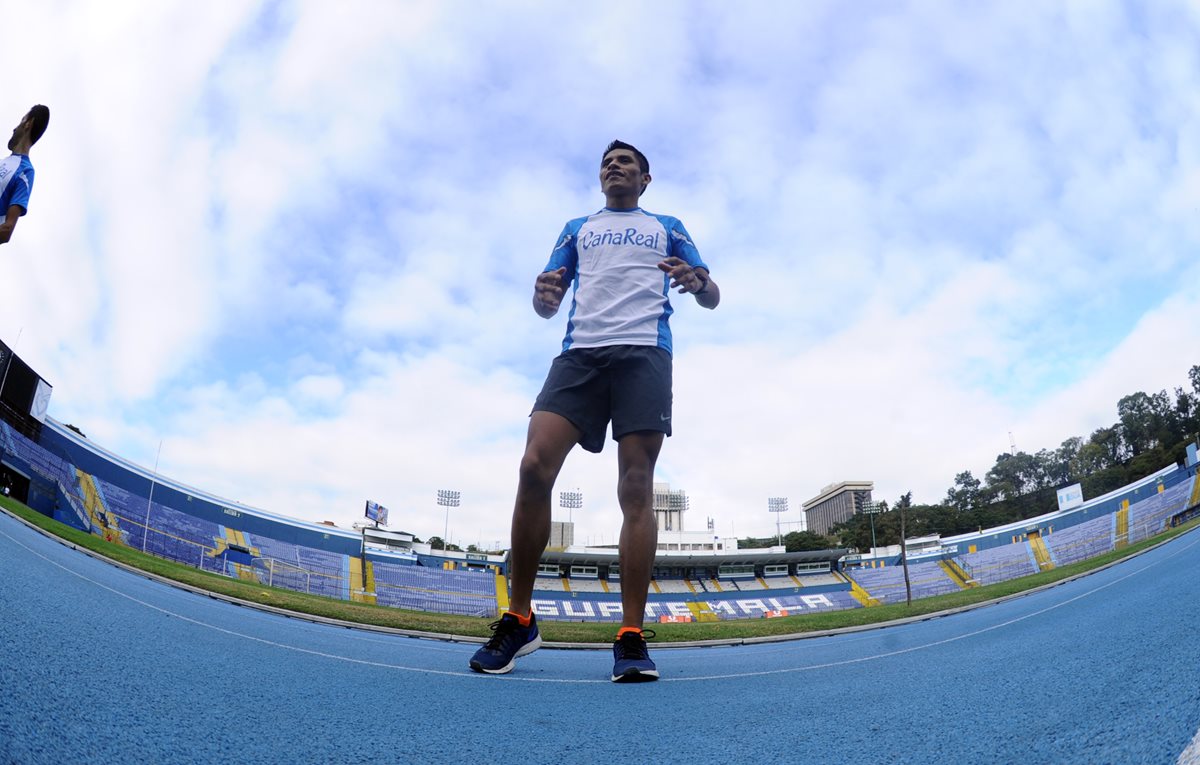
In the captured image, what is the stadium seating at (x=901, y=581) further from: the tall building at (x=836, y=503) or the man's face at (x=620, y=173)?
the tall building at (x=836, y=503)

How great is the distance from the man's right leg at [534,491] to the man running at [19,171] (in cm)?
321

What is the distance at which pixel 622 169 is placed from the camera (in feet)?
9.03

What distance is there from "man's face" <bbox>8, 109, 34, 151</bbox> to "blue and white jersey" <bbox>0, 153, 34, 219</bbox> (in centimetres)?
7

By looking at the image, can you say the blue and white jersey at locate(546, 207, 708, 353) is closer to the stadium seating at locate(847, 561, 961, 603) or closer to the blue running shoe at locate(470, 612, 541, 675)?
the blue running shoe at locate(470, 612, 541, 675)

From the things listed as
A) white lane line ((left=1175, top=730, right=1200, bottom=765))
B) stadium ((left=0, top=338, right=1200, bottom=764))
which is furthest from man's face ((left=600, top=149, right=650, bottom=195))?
white lane line ((left=1175, top=730, right=1200, bottom=765))

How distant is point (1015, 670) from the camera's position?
1.49 meters

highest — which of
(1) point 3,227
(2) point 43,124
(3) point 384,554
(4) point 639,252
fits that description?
(2) point 43,124

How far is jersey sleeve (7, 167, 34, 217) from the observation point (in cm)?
301

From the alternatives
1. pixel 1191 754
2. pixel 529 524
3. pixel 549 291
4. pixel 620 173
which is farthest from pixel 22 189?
pixel 1191 754

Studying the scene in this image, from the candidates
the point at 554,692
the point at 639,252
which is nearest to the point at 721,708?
the point at 554,692

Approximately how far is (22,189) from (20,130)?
0.32 metres

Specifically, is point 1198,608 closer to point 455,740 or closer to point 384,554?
point 455,740

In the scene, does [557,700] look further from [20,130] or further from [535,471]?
[20,130]

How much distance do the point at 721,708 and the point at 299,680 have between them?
124 centimetres
